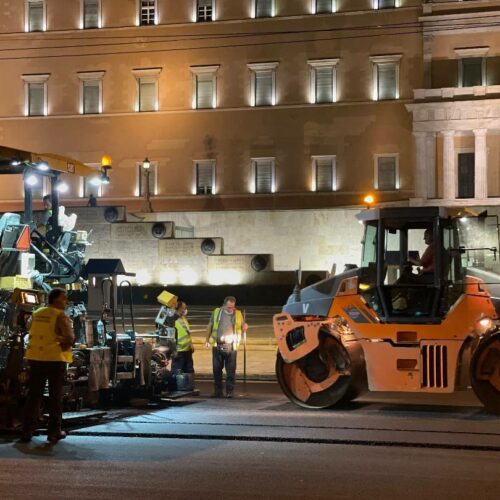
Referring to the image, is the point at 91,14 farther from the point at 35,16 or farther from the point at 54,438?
the point at 54,438

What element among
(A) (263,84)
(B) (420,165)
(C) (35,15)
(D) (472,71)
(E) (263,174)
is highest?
(C) (35,15)

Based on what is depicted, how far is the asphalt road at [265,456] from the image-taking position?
9203mm

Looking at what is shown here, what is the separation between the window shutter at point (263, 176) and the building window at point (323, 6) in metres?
8.07

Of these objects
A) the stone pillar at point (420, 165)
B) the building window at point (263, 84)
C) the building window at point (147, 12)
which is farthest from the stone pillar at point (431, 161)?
the building window at point (147, 12)

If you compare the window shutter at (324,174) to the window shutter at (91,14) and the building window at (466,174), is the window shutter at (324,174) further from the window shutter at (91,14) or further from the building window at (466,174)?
the window shutter at (91,14)

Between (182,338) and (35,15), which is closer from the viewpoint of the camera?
(182,338)

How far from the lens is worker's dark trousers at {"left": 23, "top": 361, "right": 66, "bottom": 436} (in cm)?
1167

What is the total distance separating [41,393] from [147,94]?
4255 cm

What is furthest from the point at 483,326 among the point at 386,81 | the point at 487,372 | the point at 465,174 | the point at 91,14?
the point at 91,14

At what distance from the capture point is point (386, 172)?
50500mm

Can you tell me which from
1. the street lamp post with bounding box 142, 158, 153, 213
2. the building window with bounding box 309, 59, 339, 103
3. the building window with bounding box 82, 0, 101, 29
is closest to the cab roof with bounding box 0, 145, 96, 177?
the street lamp post with bounding box 142, 158, 153, 213

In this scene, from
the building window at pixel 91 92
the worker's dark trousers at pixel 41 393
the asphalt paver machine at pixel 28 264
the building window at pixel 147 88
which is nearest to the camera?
the worker's dark trousers at pixel 41 393

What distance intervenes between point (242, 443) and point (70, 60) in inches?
1778

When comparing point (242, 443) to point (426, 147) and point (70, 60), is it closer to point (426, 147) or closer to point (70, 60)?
point (426, 147)
